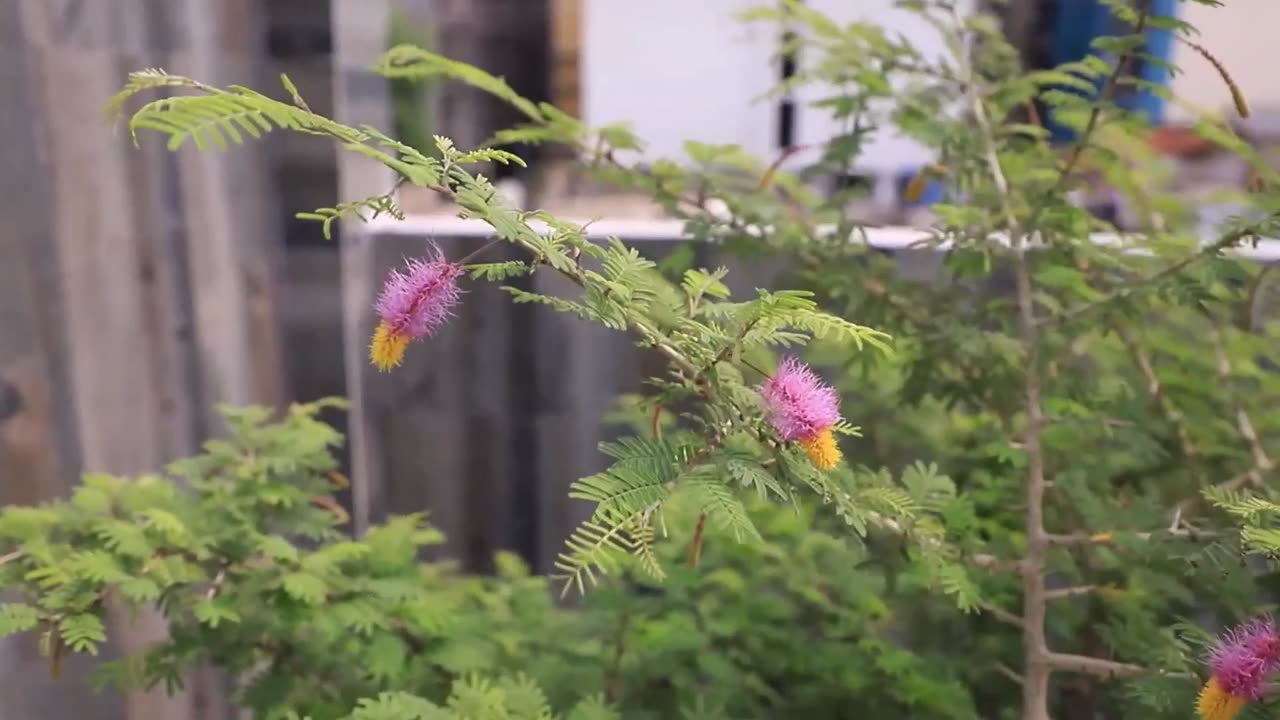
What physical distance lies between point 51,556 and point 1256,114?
1.86 m

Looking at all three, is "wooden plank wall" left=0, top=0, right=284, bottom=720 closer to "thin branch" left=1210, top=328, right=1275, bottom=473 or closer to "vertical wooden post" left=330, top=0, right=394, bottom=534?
"vertical wooden post" left=330, top=0, right=394, bottom=534

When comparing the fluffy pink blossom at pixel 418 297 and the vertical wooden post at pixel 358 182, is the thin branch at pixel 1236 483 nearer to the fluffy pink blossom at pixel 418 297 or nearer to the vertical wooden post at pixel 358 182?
the fluffy pink blossom at pixel 418 297

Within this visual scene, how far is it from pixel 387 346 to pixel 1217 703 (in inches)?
17.0

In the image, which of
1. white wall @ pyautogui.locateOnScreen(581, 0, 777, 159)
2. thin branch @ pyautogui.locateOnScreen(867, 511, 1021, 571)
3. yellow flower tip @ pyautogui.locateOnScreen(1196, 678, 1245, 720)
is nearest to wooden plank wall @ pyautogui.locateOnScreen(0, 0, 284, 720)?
white wall @ pyautogui.locateOnScreen(581, 0, 777, 159)

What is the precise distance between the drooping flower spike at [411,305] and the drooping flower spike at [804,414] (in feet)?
0.51

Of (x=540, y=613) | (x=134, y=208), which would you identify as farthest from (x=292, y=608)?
(x=134, y=208)

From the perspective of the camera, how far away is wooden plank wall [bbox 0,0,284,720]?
0.82m

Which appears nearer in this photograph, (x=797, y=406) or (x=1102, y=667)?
(x=797, y=406)

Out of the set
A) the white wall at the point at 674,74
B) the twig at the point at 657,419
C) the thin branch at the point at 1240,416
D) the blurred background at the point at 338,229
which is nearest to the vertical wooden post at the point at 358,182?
the blurred background at the point at 338,229

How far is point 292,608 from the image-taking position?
60 centimetres

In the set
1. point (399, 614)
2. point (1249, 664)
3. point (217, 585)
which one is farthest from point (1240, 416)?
point (217, 585)

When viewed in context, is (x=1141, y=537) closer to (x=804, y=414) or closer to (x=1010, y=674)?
(x=1010, y=674)

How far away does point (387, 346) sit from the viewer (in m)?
0.42

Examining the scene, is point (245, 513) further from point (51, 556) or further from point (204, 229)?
point (204, 229)
